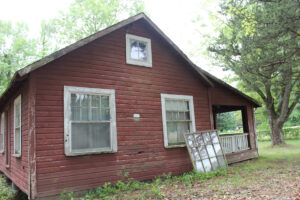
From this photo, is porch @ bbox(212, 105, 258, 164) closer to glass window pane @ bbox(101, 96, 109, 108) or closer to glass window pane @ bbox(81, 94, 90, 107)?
glass window pane @ bbox(101, 96, 109, 108)

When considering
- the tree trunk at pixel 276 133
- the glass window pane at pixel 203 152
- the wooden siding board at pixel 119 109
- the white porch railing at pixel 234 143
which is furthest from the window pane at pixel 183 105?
the tree trunk at pixel 276 133

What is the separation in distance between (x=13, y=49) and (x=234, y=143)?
80.3 ft

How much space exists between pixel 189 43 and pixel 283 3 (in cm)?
1931

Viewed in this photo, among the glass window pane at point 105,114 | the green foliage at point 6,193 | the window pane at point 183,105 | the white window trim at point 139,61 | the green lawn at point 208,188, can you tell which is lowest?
the green foliage at point 6,193

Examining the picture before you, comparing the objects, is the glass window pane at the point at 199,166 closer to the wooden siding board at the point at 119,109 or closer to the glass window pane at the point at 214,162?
the wooden siding board at the point at 119,109

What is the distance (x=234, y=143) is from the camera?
11883 millimetres

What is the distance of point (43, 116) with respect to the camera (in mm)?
6340

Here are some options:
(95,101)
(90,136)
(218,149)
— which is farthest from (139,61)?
(218,149)

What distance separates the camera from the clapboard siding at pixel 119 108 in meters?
6.34

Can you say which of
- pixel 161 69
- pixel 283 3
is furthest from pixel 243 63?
pixel 161 69

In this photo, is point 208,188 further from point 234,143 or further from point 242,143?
point 242,143

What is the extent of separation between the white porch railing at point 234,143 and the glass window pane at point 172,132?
3.13 meters

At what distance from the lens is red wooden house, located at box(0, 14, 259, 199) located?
6.33m

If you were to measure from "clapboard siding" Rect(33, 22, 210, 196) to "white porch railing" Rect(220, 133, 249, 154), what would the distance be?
6.60 ft
